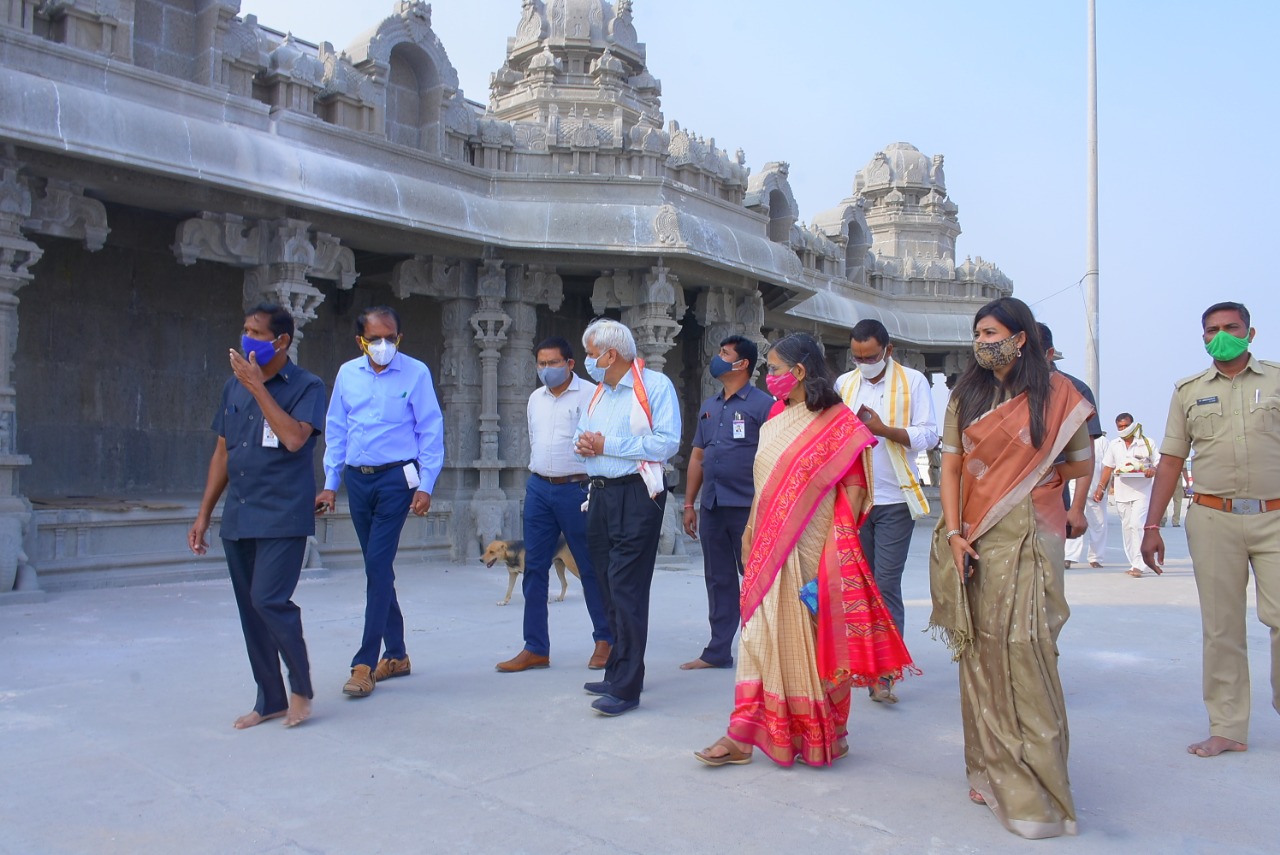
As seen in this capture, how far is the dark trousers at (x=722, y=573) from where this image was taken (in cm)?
519

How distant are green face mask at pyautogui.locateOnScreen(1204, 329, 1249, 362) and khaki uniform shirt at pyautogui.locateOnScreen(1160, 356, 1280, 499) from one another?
3.9 inches

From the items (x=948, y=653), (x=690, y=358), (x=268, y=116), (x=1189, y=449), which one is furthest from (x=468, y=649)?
(x=690, y=358)

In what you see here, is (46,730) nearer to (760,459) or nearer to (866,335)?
(760,459)

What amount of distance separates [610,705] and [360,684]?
1.11m

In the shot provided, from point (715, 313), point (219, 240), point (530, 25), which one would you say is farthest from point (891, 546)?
point (530, 25)

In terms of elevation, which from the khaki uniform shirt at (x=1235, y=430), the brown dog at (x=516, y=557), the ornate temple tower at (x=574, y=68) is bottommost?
the brown dog at (x=516, y=557)

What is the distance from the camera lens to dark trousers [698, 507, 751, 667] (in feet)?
17.0

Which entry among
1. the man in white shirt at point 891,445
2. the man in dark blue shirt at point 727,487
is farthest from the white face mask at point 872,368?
the man in dark blue shirt at point 727,487

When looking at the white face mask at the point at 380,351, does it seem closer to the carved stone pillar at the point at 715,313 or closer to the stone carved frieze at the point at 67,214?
the stone carved frieze at the point at 67,214

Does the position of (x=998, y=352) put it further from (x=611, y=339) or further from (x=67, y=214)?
(x=67, y=214)

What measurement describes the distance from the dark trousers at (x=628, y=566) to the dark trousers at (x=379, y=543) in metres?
0.94

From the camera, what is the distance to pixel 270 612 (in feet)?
12.8

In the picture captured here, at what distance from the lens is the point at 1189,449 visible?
4.13m

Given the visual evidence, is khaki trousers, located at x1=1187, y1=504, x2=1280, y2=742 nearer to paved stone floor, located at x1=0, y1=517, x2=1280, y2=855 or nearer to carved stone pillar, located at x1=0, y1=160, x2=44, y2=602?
paved stone floor, located at x1=0, y1=517, x2=1280, y2=855
